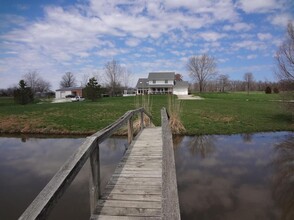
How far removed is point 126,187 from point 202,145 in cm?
722

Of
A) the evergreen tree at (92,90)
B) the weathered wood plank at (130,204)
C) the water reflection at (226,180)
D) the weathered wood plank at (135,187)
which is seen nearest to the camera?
the weathered wood plank at (130,204)

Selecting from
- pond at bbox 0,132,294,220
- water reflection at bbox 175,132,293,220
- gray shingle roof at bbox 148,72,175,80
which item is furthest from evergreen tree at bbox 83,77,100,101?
water reflection at bbox 175,132,293,220

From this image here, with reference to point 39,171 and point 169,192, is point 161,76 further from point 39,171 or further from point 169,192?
point 169,192

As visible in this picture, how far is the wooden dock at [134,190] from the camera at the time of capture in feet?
11.7

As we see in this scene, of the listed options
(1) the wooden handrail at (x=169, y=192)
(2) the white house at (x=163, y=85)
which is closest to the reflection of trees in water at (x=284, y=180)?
(1) the wooden handrail at (x=169, y=192)

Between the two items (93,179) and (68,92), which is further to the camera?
(68,92)

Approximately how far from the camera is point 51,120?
17.0m

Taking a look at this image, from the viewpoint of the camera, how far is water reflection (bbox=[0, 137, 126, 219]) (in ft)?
17.4

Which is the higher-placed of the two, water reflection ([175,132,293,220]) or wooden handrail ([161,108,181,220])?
wooden handrail ([161,108,181,220])

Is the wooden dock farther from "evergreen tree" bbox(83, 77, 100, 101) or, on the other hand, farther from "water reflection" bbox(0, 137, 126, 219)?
"evergreen tree" bbox(83, 77, 100, 101)

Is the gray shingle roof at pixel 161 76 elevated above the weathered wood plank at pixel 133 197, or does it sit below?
above

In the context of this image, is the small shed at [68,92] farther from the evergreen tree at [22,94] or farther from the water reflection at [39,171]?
the water reflection at [39,171]

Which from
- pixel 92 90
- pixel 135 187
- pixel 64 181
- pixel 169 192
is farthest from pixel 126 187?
pixel 92 90

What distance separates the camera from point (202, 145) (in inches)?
435
